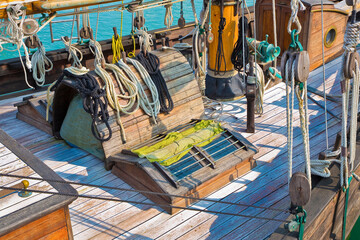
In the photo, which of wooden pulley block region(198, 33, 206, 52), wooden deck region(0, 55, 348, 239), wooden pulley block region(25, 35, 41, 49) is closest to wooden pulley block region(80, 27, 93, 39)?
wooden pulley block region(25, 35, 41, 49)

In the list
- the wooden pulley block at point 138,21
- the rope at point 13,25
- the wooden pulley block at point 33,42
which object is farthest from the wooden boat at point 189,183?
the wooden pulley block at point 138,21

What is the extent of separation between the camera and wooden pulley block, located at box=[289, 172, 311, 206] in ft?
11.3

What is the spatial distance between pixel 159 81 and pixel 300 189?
2.43 meters

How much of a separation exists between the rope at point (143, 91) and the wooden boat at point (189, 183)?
0.35 feet

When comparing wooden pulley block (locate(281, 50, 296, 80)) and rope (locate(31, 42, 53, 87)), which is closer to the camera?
wooden pulley block (locate(281, 50, 296, 80))

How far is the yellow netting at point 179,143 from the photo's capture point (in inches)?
175

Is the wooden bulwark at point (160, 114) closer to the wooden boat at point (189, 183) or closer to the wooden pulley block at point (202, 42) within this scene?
the wooden boat at point (189, 183)

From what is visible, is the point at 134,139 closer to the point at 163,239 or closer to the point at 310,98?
the point at 163,239

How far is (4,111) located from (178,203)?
140 inches

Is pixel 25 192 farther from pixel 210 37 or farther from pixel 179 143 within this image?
pixel 210 37

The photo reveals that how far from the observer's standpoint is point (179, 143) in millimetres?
4680

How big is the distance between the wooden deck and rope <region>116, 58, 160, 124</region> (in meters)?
0.83

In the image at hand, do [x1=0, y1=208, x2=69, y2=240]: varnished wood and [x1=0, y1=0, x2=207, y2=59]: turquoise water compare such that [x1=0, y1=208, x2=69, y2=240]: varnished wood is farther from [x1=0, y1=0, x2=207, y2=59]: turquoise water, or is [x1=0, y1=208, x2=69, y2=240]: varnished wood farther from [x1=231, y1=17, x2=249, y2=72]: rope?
[x1=0, y1=0, x2=207, y2=59]: turquoise water

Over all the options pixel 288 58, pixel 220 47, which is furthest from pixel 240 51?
pixel 288 58
